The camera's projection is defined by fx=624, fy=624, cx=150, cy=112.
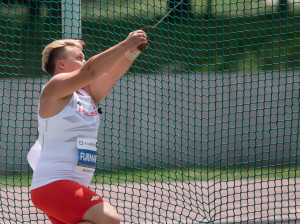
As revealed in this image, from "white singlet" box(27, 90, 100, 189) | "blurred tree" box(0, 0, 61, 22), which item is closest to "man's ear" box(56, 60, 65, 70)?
"white singlet" box(27, 90, 100, 189)

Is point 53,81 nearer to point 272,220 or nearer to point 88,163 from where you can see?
point 88,163

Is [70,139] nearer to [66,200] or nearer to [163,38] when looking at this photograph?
[66,200]

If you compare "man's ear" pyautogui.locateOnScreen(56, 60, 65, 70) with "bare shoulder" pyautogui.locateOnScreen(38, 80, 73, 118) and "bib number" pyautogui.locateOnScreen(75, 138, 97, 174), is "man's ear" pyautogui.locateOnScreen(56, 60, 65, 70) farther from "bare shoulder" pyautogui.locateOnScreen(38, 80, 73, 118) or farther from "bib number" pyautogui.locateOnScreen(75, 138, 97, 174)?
"bib number" pyautogui.locateOnScreen(75, 138, 97, 174)

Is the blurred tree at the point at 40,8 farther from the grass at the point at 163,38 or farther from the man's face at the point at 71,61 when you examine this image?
the man's face at the point at 71,61

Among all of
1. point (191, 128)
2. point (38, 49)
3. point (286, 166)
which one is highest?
point (38, 49)

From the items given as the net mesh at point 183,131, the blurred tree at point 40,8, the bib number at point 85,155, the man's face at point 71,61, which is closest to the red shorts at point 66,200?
the bib number at point 85,155

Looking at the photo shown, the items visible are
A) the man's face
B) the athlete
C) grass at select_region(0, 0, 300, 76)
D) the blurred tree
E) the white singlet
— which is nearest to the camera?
the athlete

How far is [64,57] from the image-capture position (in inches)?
138

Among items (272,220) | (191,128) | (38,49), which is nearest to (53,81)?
(272,220)

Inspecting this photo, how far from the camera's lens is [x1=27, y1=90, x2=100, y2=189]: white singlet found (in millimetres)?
3283

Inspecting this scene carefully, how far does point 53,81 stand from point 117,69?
531 mm

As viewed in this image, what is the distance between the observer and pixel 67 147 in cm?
330

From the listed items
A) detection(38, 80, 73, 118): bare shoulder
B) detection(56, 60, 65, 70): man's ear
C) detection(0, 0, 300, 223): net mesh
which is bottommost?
detection(0, 0, 300, 223): net mesh

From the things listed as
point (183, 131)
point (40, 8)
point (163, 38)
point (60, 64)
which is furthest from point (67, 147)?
point (163, 38)
